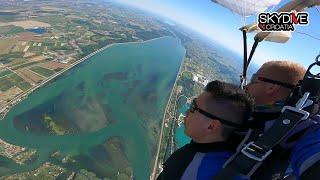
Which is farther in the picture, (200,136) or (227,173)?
(200,136)

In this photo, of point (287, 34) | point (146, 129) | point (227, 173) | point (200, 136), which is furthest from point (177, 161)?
point (146, 129)

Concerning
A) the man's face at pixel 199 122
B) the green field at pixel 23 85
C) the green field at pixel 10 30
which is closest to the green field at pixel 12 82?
the green field at pixel 23 85

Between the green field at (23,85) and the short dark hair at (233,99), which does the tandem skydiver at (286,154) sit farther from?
the green field at (23,85)

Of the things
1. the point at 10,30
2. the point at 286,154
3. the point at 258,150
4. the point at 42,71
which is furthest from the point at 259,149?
the point at 10,30

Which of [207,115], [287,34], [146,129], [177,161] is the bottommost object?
[146,129]

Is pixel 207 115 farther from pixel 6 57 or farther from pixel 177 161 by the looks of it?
pixel 6 57

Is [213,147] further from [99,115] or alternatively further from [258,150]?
[99,115]
